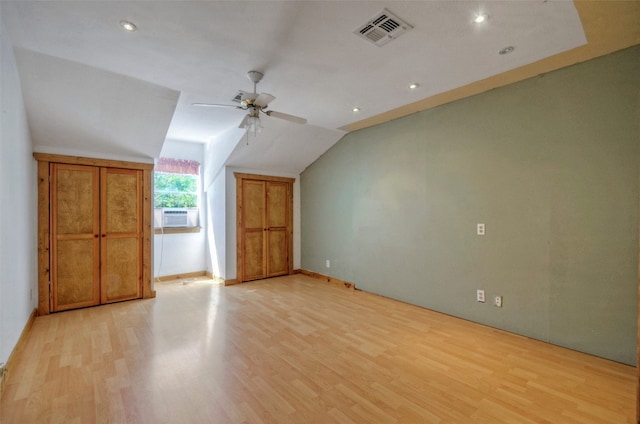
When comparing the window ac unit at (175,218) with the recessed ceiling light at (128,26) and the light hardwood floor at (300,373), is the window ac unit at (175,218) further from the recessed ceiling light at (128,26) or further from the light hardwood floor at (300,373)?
the recessed ceiling light at (128,26)

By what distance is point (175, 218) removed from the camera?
5.62 metres

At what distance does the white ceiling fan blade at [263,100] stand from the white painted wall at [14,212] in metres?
1.83

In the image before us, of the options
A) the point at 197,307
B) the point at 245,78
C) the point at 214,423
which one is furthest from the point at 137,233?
the point at 214,423

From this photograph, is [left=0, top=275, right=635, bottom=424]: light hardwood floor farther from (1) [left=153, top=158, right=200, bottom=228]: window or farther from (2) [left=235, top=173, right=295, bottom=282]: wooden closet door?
(1) [left=153, top=158, right=200, bottom=228]: window

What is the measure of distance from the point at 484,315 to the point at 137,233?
487 cm

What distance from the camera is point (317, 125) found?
4629 millimetres

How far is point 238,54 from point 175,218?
4.10 m

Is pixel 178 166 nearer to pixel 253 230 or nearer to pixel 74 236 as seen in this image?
pixel 253 230

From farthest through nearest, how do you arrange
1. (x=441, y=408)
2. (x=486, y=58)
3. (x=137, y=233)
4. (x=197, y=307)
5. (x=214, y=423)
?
(x=137, y=233) → (x=197, y=307) → (x=486, y=58) → (x=441, y=408) → (x=214, y=423)

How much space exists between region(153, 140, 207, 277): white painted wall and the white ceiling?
1.70 metres

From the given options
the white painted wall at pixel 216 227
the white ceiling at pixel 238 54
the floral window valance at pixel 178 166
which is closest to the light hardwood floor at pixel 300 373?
the white painted wall at pixel 216 227

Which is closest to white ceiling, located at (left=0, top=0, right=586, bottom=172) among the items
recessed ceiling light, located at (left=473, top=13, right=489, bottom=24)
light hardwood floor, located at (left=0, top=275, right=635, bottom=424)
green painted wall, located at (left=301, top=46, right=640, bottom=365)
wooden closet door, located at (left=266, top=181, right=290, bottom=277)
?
recessed ceiling light, located at (left=473, top=13, right=489, bottom=24)

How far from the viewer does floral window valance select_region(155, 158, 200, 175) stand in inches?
216

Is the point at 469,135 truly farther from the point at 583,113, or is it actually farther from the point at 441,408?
the point at 441,408
